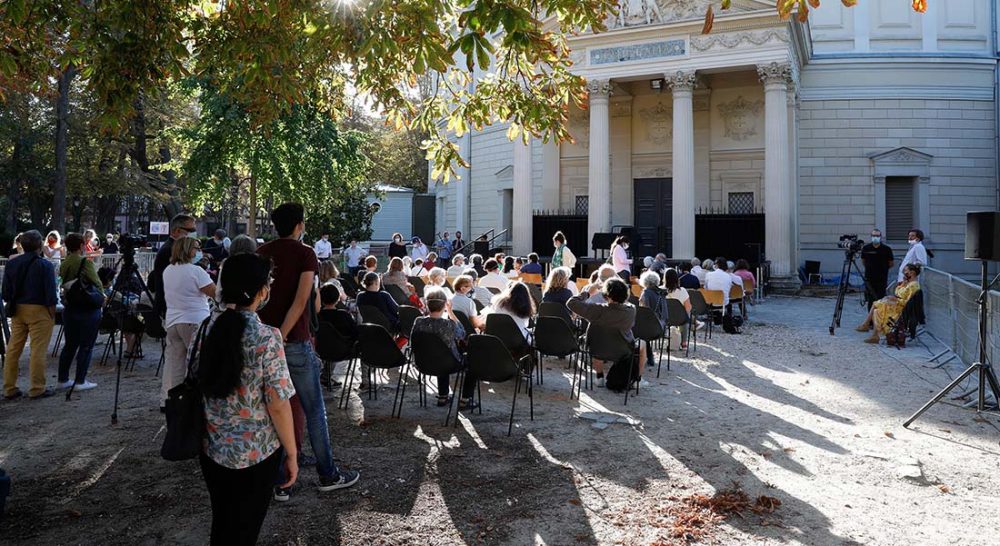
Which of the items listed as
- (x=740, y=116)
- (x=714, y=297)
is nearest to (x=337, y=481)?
(x=714, y=297)

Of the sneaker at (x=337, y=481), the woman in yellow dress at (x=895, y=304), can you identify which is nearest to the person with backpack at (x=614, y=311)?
the sneaker at (x=337, y=481)

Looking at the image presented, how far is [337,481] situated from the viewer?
4.27 meters

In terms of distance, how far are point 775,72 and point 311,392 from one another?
1816cm

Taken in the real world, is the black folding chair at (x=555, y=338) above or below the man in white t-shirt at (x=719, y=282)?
below

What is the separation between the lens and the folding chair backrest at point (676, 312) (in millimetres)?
8977

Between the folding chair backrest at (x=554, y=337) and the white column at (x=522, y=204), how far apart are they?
1467 centimetres

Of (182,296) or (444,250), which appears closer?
(182,296)

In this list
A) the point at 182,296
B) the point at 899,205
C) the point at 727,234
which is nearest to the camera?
the point at 182,296

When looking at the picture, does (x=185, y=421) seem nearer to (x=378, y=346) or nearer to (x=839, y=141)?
(x=378, y=346)

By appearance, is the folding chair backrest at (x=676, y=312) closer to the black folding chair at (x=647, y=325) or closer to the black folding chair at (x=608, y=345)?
the black folding chair at (x=647, y=325)

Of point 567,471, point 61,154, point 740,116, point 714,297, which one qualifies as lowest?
point 567,471

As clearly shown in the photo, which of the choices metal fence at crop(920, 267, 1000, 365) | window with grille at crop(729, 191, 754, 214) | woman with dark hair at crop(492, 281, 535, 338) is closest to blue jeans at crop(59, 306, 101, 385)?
woman with dark hair at crop(492, 281, 535, 338)

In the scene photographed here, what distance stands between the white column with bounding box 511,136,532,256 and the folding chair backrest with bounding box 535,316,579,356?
48.1 ft

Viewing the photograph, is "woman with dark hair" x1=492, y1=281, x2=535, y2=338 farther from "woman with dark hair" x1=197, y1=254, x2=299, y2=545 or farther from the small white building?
the small white building
